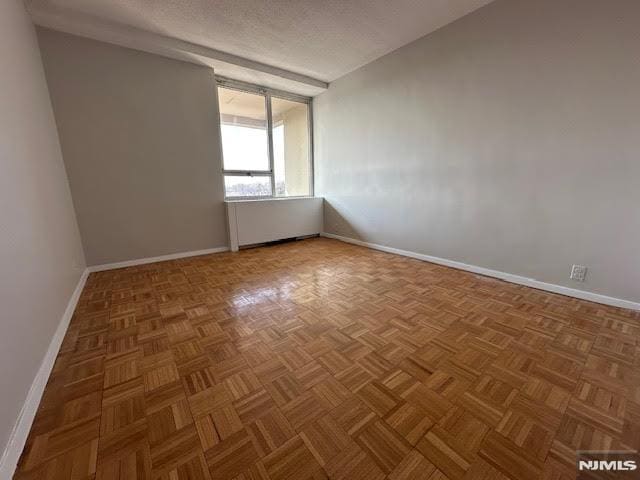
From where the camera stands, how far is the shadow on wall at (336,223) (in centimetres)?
438

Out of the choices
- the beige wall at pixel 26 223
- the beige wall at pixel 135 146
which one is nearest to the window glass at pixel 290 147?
the beige wall at pixel 135 146

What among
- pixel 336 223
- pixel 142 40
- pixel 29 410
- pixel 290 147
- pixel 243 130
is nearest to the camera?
pixel 29 410

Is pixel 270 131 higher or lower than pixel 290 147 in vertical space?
higher

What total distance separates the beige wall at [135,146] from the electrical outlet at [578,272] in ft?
13.6

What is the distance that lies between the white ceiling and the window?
89cm

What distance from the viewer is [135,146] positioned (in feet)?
10.3

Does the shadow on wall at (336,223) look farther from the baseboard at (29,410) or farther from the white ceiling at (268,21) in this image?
the baseboard at (29,410)

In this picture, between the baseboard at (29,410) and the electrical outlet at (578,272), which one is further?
the electrical outlet at (578,272)

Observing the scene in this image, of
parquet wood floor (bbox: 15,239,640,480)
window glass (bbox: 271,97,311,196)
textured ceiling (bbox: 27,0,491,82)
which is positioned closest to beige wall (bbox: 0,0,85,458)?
parquet wood floor (bbox: 15,239,640,480)

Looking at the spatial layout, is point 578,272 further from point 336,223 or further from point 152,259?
point 152,259

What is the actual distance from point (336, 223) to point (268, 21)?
2.93m

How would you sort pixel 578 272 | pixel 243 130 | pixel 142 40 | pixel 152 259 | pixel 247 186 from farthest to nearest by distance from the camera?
1. pixel 247 186
2. pixel 243 130
3. pixel 152 259
4. pixel 142 40
5. pixel 578 272

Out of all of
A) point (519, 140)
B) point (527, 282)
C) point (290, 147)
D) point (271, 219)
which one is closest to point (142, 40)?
point (290, 147)

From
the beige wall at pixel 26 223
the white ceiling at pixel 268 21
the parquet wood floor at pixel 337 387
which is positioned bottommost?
the parquet wood floor at pixel 337 387
